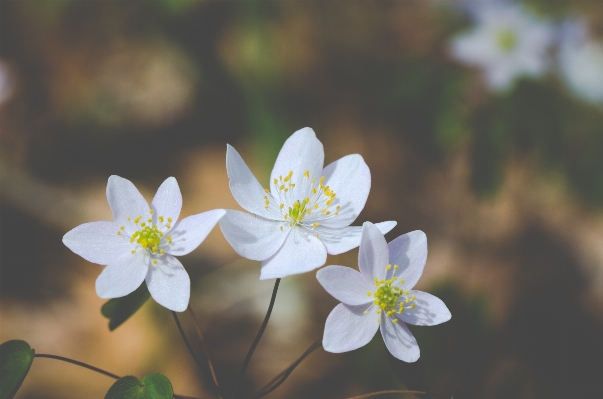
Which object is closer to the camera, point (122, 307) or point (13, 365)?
point (13, 365)

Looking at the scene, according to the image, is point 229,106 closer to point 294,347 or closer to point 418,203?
point 418,203

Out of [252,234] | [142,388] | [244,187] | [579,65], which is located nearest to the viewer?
[142,388]

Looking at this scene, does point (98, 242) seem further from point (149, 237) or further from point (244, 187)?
point (244, 187)

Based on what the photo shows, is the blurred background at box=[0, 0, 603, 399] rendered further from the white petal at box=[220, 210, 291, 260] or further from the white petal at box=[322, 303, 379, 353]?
the white petal at box=[220, 210, 291, 260]

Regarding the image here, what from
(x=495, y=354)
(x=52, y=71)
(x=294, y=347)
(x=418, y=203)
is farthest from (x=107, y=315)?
(x=52, y=71)

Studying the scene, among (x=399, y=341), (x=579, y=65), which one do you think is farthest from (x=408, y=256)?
(x=579, y=65)

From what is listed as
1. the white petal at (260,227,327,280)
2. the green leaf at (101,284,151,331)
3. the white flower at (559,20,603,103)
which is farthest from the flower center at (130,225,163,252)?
the white flower at (559,20,603,103)
